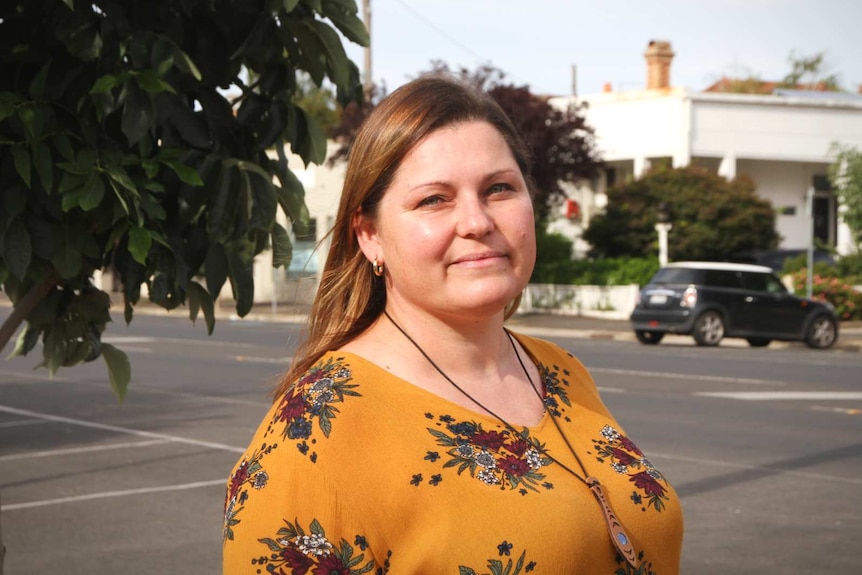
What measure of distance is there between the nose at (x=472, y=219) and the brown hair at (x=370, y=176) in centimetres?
15

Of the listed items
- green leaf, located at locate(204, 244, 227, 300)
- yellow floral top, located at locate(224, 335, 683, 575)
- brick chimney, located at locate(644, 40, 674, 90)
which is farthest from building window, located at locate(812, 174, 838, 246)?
yellow floral top, located at locate(224, 335, 683, 575)

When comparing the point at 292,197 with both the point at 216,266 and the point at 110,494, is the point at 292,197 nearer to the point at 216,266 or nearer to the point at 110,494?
the point at 216,266

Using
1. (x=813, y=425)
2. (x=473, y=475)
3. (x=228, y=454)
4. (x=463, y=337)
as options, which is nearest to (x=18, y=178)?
(x=463, y=337)

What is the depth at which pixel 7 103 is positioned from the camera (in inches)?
137

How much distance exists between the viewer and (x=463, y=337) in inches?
102

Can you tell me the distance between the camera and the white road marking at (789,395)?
48.3 ft

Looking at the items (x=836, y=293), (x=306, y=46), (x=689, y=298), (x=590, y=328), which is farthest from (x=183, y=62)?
(x=836, y=293)

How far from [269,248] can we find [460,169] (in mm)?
1718

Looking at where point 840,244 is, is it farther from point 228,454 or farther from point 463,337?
point 463,337

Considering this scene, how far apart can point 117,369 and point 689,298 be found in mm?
20946

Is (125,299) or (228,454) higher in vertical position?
(125,299)

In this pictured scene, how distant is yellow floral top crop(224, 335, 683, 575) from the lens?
A: 86.4 inches

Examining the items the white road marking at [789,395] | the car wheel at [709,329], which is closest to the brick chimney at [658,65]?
the car wheel at [709,329]

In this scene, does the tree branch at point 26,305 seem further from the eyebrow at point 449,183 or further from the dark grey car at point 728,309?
the dark grey car at point 728,309
